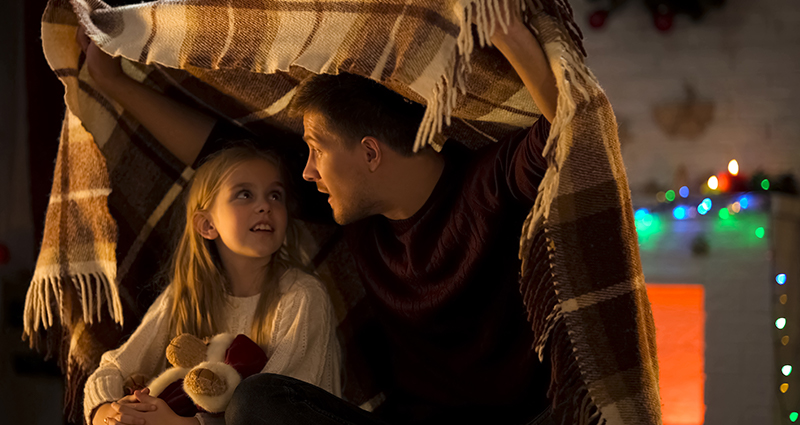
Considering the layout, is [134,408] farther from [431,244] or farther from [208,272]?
[431,244]

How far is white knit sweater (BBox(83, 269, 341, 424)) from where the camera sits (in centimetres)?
129

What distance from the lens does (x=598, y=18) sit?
134 inches

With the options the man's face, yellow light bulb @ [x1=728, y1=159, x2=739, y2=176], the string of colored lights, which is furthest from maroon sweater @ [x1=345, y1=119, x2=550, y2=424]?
yellow light bulb @ [x1=728, y1=159, x2=739, y2=176]

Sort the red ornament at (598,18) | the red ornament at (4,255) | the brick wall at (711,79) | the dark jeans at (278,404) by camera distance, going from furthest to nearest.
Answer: the red ornament at (598,18)
the brick wall at (711,79)
the red ornament at (4,255)
the dark jeans at (278,404)

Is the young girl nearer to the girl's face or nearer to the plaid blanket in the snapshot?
the girl's face

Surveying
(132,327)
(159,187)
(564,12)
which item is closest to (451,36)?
(564,12)

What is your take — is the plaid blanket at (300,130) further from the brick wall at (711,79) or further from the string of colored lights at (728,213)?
the brick wall at (711,79)

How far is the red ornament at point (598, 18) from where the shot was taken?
3.38 m

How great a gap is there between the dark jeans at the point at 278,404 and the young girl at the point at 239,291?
12 centimetres

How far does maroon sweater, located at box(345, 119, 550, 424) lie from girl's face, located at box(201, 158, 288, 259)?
211 millimetres

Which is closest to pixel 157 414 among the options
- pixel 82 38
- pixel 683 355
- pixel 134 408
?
pixel 134 408

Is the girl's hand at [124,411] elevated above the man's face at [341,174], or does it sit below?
below

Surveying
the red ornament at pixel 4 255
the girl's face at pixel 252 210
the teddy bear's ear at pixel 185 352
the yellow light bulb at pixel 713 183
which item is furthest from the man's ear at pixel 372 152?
the yellow light bulb at pixel 713 183

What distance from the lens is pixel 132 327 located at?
149 cm
